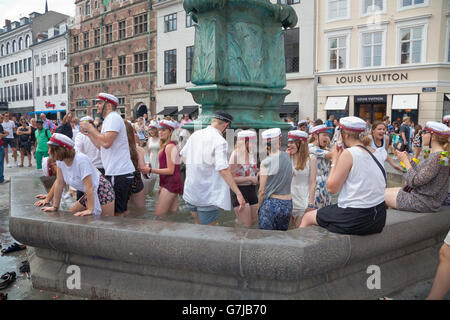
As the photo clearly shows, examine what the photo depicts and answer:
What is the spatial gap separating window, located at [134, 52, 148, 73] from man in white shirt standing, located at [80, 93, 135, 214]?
32259 mm

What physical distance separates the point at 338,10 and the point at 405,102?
7.28 m

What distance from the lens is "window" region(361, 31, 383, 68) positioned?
2372 cm

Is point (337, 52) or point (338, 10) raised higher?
point (338, 10)

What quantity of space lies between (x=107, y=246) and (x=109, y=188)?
102 cm

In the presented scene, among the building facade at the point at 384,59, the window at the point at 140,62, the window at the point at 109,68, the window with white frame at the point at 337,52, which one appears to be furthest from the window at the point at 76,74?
the window with white frame at the point at 337,52

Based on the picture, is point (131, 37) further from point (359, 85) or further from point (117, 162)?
point (117, 162)

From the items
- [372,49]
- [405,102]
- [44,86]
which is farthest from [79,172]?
[44,86]

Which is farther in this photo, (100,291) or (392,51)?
(392,51)

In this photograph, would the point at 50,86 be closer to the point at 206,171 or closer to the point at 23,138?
the point at 23,138

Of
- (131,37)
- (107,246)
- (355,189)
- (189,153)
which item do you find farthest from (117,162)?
(131,37)

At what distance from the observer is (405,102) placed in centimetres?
2267

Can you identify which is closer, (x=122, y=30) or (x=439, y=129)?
(x=439, y=129)

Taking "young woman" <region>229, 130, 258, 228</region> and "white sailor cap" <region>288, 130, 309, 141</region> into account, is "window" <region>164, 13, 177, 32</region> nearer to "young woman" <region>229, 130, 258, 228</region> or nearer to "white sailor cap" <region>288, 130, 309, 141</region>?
"young woman" <region>229, 130, 258, 228</region>

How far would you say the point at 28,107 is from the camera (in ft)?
176
